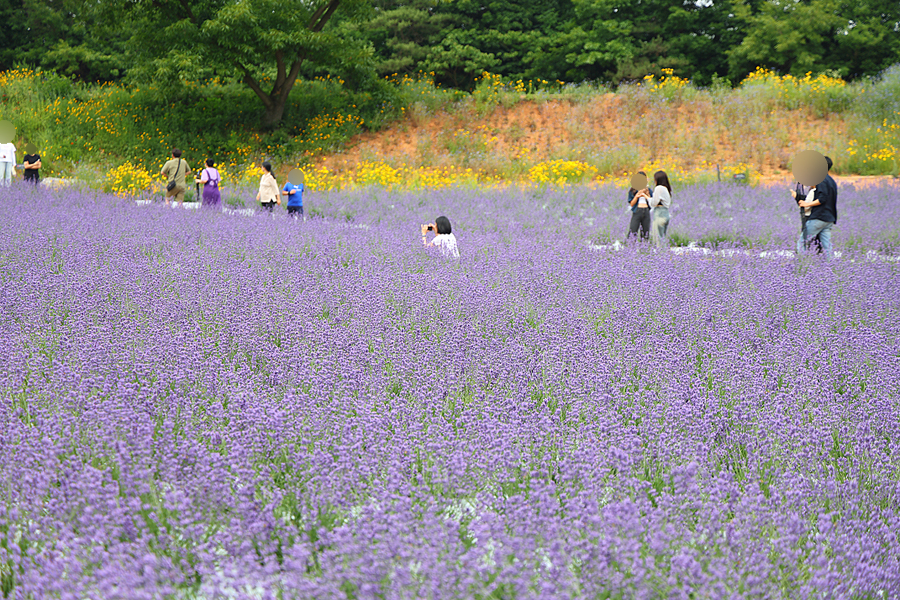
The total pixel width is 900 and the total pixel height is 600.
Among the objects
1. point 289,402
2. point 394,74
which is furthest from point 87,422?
point 394,74

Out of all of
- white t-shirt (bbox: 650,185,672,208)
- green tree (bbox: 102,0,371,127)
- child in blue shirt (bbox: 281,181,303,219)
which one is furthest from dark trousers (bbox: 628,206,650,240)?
green tree (bbox: 102,0,371,127)

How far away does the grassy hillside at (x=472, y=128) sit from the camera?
19.0m

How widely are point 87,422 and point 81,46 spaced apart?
29510 millimetres

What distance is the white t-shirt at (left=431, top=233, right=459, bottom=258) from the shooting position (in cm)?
649

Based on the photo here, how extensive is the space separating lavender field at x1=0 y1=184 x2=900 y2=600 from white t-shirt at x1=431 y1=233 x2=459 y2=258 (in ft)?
2.37

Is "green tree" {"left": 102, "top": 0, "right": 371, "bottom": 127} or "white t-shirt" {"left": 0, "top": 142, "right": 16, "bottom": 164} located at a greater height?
"green tree" {"left": 102, "top": 0, "right": 371, "bottom": 127}

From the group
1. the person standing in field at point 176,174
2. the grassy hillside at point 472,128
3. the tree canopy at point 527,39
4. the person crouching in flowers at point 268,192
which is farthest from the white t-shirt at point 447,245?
the tree canopy at point 527,39

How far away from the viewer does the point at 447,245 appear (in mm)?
6633

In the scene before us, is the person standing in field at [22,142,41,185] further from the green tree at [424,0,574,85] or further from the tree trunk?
the green tree at [424,0,574,85]

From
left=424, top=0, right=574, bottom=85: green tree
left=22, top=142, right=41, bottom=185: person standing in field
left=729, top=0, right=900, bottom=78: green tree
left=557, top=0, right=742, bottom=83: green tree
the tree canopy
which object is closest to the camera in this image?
left=22, top=142, right=41, bottom=185: person standing in field

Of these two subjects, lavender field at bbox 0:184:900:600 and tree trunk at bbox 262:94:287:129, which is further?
tree trunk at bbox 262:94:287:129

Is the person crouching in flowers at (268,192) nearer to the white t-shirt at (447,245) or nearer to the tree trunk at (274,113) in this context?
the white t-shirt at (447,245)

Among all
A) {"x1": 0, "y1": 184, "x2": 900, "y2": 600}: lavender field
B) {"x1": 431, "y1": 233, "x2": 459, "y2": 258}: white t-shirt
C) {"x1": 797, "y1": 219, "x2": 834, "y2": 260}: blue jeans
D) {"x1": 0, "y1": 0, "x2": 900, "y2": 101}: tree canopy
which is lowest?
{"x1": 0, "y1": 184, "x2": 900, "y2": 600}: lavender field

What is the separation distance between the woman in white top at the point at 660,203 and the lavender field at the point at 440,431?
2874mm
